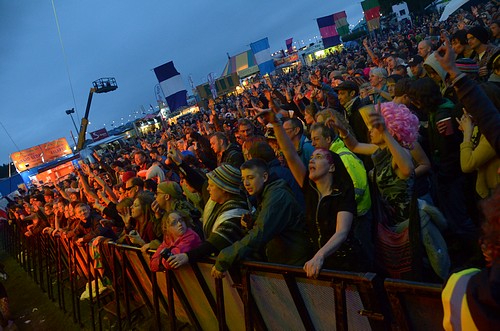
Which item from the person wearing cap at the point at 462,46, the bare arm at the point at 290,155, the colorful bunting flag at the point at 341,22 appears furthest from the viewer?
the colorful bunting flag at the point at 341,22

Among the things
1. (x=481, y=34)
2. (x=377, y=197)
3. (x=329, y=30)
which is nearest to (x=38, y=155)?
(x=329, y=30)

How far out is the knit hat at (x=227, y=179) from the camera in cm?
339

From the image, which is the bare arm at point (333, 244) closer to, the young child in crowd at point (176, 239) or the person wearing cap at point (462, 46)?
the young child in crowd at point (176, 239)

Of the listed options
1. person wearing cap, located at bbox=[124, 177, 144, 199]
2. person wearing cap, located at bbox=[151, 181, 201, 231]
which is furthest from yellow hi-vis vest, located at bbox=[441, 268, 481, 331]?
person wearing cap, located at bbox=[124, 177, 144, 199]

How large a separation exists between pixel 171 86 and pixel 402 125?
749 inches

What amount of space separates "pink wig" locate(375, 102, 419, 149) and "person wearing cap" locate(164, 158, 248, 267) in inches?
54.7

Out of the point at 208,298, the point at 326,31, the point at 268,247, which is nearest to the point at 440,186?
the point at 268,247

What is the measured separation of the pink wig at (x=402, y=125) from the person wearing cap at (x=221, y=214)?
54.7 inches

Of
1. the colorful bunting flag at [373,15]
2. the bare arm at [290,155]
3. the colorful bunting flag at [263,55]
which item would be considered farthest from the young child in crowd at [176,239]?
the colorful bunting flag at [263,55]

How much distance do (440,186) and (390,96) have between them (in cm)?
250

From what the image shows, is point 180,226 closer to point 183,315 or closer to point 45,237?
point 183,315

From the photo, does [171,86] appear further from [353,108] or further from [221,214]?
[221,214]

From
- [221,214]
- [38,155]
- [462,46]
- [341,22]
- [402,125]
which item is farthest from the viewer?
[38,155]

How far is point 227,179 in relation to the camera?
3.42 metres
